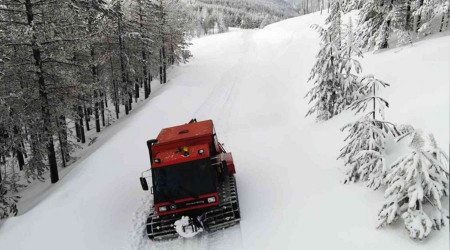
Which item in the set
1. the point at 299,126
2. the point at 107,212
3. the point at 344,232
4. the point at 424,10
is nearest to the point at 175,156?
the point at 107,212

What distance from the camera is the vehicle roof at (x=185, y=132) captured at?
1207 cm

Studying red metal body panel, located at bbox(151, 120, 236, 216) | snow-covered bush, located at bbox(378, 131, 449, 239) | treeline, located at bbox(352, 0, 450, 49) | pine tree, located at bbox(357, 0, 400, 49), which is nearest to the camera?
snow-covered bush, located at bbox(378, 131, 449, 239)

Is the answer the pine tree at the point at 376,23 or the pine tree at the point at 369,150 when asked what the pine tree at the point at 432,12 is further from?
the pine tree at the point at 369,150

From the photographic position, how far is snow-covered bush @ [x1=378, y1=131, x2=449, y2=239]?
23.8 ft

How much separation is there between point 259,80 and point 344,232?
26.9m

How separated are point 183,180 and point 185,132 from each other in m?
2.54

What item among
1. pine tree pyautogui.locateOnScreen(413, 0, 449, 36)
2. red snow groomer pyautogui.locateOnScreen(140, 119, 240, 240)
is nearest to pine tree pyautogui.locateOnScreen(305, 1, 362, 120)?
pine tree pyautogui.locateOnScreen(413, 0, 449, 36)

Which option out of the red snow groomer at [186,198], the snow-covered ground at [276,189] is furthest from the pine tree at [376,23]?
the red snow groomer at [186,198]

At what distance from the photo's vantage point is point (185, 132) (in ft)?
41.9

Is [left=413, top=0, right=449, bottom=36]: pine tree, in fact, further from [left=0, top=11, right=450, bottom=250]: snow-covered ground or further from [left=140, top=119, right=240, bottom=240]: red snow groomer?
[left=140, top=119, right=240, bottom=240]: red snow groomer

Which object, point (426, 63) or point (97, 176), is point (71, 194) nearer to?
point (97, 176)

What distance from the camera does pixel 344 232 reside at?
8.64 metres

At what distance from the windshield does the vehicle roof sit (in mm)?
1449

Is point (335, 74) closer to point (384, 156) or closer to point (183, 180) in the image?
point (384, 156)
